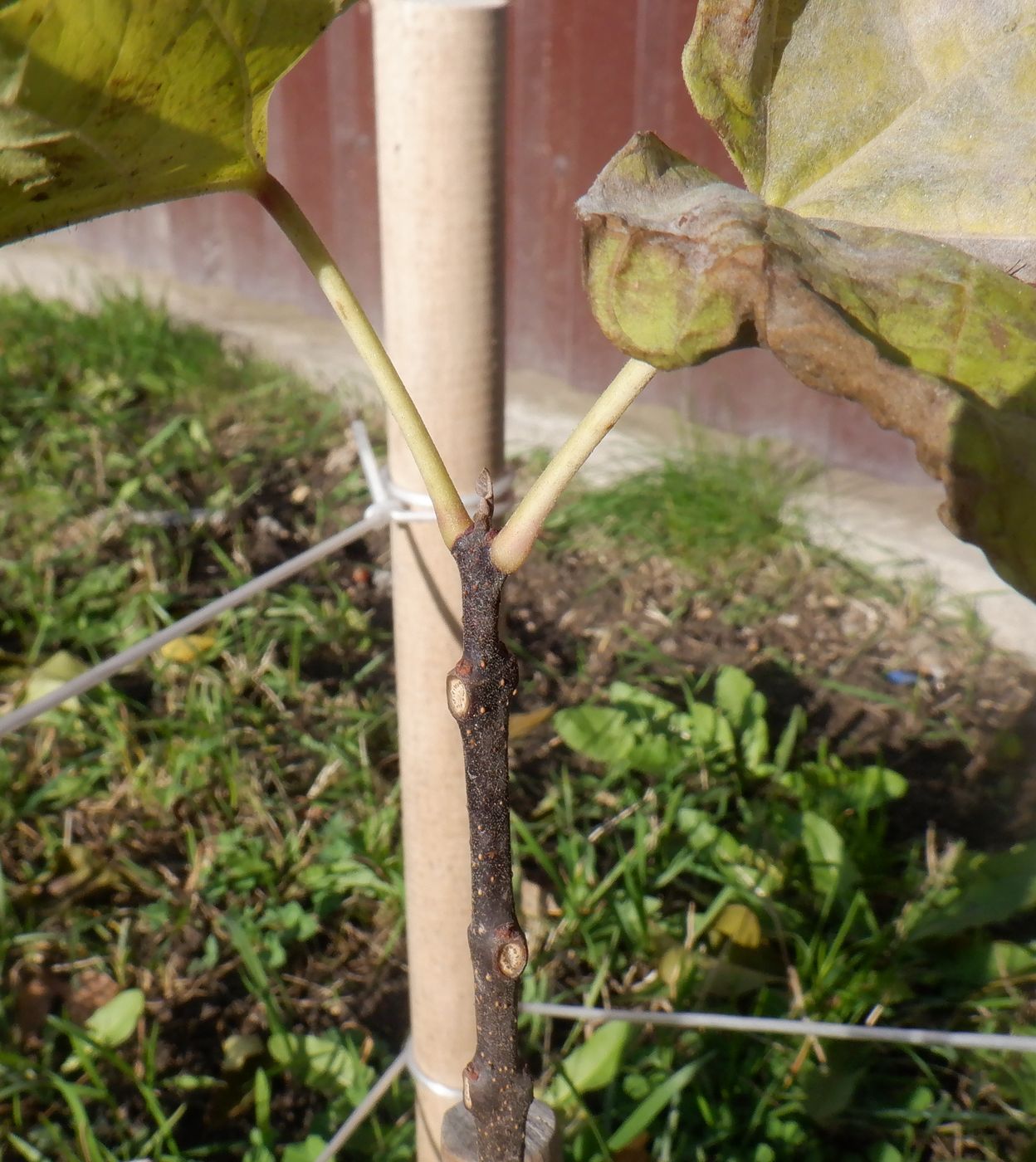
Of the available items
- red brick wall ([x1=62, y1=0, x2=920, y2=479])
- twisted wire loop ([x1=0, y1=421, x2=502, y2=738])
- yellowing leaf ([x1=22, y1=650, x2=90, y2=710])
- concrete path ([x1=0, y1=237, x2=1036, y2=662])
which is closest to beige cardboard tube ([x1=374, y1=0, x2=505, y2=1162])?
twisted wire loop ([x1=0, y1=421, x2=502, y2=738])

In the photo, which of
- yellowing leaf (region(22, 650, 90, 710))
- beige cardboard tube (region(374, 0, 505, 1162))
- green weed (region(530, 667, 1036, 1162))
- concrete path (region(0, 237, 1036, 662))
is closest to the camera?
beige cardboard tube (region(374, 0, 505, 1162))

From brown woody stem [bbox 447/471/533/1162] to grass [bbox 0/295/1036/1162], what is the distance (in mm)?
584

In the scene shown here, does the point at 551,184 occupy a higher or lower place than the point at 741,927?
higher

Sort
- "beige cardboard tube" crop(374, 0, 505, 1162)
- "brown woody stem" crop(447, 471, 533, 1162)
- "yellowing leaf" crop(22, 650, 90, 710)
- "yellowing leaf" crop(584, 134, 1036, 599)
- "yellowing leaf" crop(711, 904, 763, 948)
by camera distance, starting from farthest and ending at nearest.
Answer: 1. "yellowing leaf" crop(22, 650, 90, 710)
2. "yellowing leaf" crop(711, 904, 763, 948)
3. "beige cardboard tube" crop(374, 0, 505, 1162)
4. "brown woody stem" crop(447, 471, 533, 1162)
5. "yellowing leaf" crop(584, 134, 1036, 599)

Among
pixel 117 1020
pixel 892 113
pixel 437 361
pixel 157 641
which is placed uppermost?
pixel 892 113

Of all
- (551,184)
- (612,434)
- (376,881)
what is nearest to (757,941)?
(376,881)

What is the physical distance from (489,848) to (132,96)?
282 mm

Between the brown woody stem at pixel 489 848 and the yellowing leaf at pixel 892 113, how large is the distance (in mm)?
149

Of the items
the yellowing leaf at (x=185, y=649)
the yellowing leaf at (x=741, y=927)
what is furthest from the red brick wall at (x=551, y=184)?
the yellowing leaf at (x=741, y=927)

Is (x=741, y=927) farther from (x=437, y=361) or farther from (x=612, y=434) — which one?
(x=612, y=434)

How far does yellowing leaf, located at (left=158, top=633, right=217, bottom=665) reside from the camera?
1.73m

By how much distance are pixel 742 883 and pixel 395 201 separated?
946mm

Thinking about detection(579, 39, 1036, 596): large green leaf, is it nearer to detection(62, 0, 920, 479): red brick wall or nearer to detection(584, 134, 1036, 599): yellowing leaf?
detection(584, 134, 1036, 599): yellowing leaf

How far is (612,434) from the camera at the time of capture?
2525 millimetres
